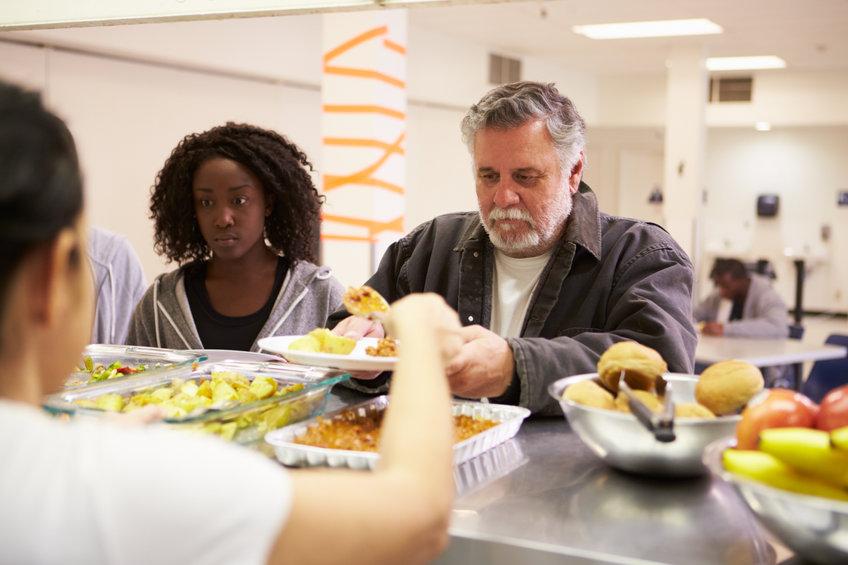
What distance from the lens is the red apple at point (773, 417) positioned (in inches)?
52.2

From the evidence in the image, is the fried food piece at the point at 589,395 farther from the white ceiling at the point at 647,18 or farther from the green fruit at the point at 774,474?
the white ceiling at the point at 647,18

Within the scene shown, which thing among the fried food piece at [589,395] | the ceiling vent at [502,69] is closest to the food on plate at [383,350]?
the fried food piece at [589,395]

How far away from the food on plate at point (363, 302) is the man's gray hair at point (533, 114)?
30.3 inches

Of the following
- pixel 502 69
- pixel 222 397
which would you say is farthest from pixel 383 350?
pixel 502 69

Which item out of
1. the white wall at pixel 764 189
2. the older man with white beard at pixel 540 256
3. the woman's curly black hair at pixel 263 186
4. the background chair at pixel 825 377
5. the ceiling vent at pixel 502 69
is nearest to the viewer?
the older man with white beard at pixel 540 256

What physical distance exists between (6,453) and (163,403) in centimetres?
82

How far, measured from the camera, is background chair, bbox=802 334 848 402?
5066 mm

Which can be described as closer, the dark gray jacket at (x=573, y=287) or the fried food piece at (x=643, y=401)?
the fried food piece at (x=643, y=401)

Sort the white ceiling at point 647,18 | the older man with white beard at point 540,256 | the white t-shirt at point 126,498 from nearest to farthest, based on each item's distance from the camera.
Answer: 1. the white t-shirt at point 126,498
2. the older man with white beard at point 540,256
3. the white ceiling at point 647,18

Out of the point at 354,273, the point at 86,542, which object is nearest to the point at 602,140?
the point at 354,273

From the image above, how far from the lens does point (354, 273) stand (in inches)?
238

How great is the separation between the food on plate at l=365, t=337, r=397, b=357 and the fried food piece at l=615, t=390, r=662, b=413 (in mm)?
461

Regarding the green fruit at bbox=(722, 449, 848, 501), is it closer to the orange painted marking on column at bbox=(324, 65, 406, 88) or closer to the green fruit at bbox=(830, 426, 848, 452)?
the green fruit at bbox=(830, 426, 848, 452)

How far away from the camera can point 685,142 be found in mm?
9406
